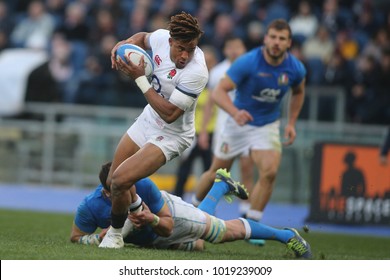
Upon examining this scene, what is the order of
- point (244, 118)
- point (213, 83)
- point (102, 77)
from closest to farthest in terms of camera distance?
point (244, 118) → point (213, 83) → point (102, 77)

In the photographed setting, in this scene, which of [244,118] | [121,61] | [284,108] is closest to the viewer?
[121,61]

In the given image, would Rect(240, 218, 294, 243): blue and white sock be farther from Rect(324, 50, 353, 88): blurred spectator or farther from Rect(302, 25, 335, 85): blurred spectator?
Rect(302, 25, 335, 85): blurred spectator

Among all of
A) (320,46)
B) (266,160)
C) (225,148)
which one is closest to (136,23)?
(320,46)

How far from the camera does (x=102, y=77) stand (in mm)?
19578

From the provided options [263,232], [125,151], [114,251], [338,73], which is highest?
[338,73]

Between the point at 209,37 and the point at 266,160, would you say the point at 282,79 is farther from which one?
the point at 209,37

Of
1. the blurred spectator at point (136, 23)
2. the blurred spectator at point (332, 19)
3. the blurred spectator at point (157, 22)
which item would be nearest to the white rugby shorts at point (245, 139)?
the blurred spectator at point (332, 19)

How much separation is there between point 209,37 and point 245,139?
332 inches

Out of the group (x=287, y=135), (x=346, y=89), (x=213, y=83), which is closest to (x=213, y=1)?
(x=346, y=89)

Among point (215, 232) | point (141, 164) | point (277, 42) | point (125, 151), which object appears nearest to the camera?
point (141, 164)

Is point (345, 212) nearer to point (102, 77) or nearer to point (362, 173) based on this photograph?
point (362, 173)

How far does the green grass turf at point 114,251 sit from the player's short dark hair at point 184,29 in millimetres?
1859

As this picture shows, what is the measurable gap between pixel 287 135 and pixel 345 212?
3706 mm

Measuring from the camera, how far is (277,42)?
1133 centimetres
